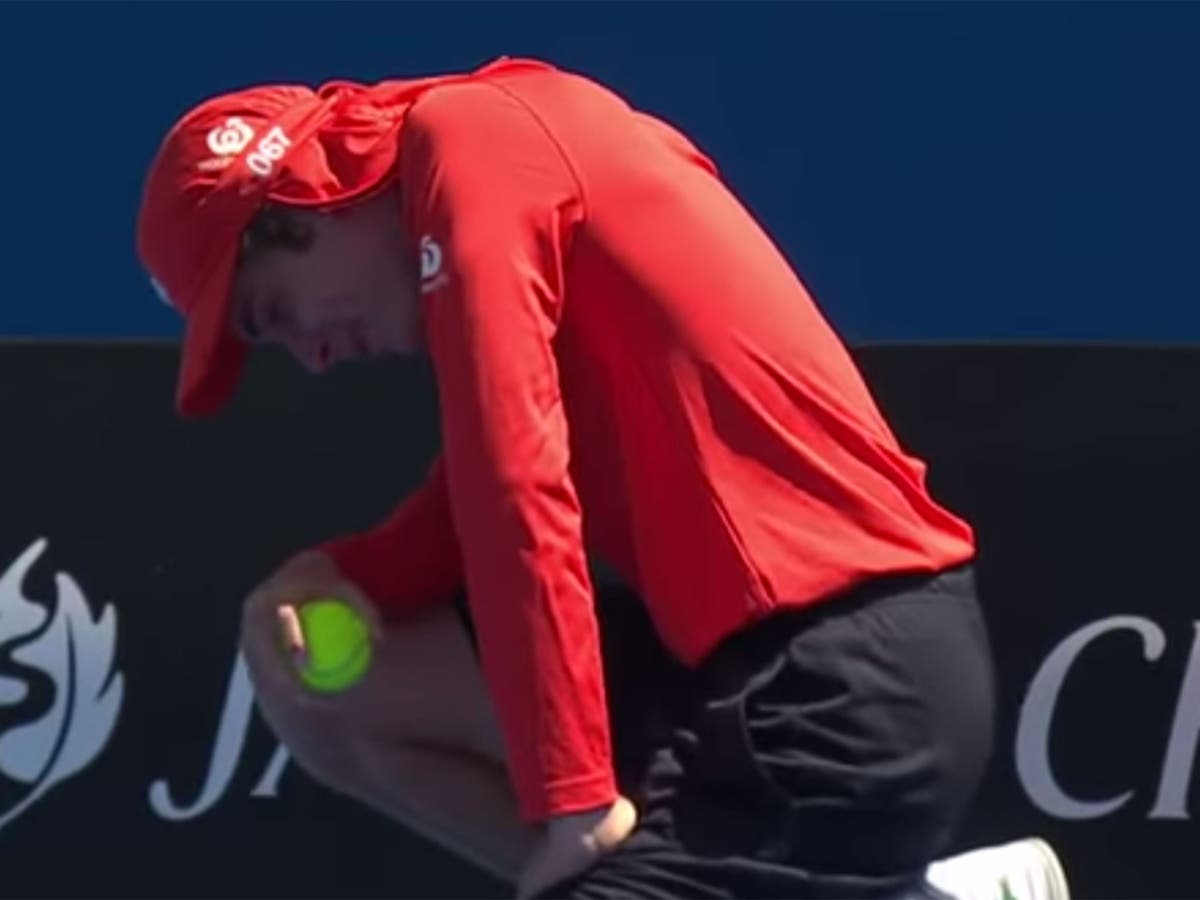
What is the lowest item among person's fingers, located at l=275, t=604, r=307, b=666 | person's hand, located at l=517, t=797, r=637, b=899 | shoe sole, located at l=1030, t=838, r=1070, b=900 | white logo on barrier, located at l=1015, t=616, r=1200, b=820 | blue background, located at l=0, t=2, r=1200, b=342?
white logo on barrier, located at l=1015, t=616, r=1200, b=820

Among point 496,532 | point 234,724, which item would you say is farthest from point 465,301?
point 234,724

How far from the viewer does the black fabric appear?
2.80 metres

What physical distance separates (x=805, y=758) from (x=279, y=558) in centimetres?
122

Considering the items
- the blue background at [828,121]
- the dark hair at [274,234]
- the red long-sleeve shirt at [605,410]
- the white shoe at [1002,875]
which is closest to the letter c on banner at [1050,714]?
the blue background at [828,121]

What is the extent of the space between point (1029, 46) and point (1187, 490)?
541 millimetres

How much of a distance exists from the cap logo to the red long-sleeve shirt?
0.15m

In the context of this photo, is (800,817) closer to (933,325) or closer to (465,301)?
(465,301)

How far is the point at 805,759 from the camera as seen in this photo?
2.79m

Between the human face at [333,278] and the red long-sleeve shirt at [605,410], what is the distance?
0.06 metres

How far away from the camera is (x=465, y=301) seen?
8.84 feet

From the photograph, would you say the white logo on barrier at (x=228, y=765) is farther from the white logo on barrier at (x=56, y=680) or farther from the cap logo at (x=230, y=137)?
the cap logo at (x=230, y=137)

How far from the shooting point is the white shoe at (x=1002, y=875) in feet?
10.0

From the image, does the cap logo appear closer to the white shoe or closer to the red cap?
the red cap

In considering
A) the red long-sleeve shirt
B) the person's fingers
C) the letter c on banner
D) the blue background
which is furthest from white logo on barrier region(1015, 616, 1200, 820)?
the person's fingers
